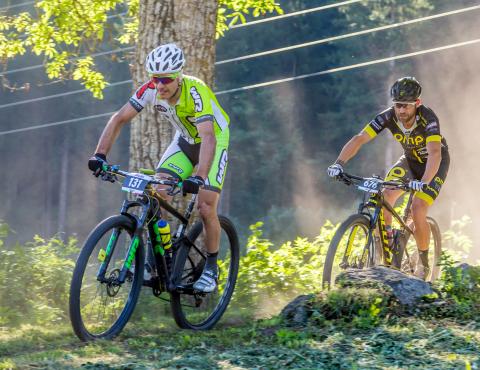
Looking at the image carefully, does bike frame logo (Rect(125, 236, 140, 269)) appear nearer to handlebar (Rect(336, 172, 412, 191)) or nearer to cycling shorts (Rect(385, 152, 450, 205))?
handlebar (Rect(336, 172, 412, 191))

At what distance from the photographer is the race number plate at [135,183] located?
7.19m

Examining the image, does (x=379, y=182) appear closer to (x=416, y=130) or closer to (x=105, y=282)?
(x=416, y=130)

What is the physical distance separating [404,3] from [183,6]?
122 feet

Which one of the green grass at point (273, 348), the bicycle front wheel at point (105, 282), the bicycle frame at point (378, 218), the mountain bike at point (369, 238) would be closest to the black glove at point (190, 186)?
the bicycle front wheel at point (105, 282)

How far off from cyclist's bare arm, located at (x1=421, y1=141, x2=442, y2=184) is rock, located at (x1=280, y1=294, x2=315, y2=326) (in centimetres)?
234

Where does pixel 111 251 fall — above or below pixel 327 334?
above

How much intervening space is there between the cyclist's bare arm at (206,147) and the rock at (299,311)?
139 cm

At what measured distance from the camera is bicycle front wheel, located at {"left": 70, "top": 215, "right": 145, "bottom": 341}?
6.93 m

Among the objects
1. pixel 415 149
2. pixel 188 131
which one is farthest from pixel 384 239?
pixel 188 131

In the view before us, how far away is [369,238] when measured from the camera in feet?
31.5

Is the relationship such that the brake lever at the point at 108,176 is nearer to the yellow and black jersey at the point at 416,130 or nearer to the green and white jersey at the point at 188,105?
the green and white jersey at the point at 188,105

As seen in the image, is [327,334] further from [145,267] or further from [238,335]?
[145,267]

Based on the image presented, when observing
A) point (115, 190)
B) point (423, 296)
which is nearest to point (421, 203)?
point (423, 296)

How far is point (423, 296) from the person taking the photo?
25.9 feet
